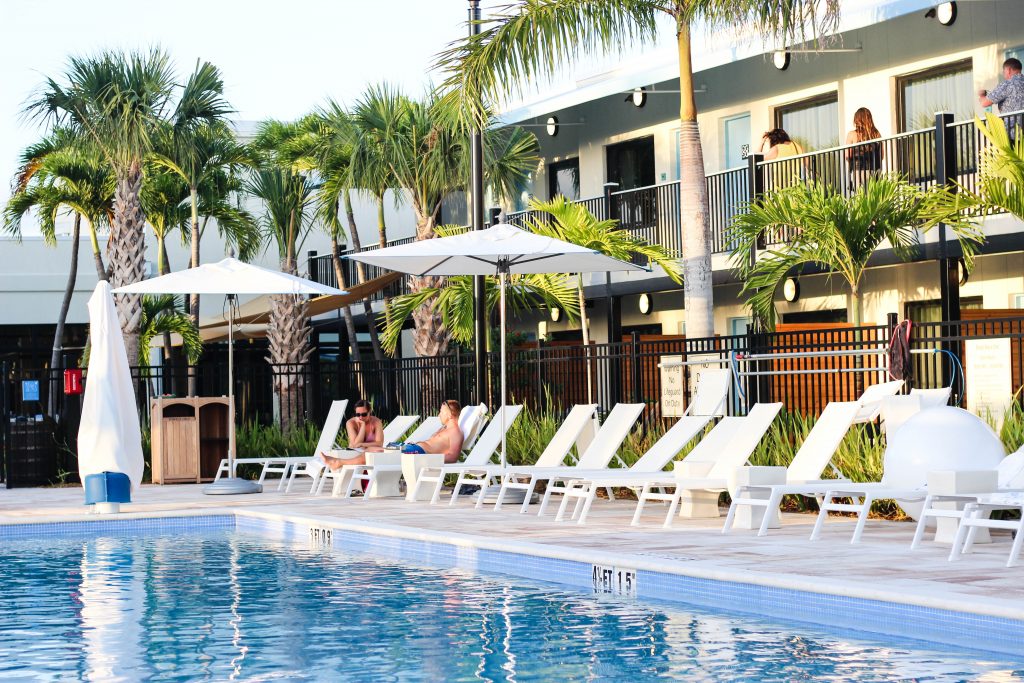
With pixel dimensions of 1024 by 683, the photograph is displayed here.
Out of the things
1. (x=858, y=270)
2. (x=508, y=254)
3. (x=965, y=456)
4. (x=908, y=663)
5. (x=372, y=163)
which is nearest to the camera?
(x=908, y=663)

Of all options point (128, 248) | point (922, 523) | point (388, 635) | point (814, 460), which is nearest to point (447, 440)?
point (814, 460)

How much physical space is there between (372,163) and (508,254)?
987 centimetres

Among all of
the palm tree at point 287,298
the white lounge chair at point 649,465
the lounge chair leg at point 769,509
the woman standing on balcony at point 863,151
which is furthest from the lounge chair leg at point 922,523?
the palm tree at point 287,298

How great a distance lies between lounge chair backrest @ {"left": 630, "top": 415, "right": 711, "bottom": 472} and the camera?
11844 mm

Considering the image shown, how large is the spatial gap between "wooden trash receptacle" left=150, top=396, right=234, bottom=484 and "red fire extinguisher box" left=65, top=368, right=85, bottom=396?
1190mm

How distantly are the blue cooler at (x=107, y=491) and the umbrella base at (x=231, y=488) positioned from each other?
218 centimetres

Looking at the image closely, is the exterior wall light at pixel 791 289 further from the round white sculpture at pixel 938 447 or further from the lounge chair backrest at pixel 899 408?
the round white sculpture at pixel 938 447

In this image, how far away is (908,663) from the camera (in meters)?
6.35

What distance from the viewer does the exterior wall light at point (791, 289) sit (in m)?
21.0

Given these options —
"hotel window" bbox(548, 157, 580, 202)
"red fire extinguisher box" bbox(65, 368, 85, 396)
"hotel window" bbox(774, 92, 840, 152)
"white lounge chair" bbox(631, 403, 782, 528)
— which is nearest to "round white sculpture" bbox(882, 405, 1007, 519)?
"white lounge chair" bbox(631, 403, 782, 528)

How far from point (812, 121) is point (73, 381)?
11.3 meters

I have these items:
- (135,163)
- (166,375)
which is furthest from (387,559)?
(135,163)

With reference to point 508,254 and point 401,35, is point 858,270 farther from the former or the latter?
point 401,35

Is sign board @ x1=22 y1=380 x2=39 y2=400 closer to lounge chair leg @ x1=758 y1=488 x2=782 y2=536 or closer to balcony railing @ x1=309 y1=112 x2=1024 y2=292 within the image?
balcony railing @ x1=309 y1=112 x2=1024 y2=292
